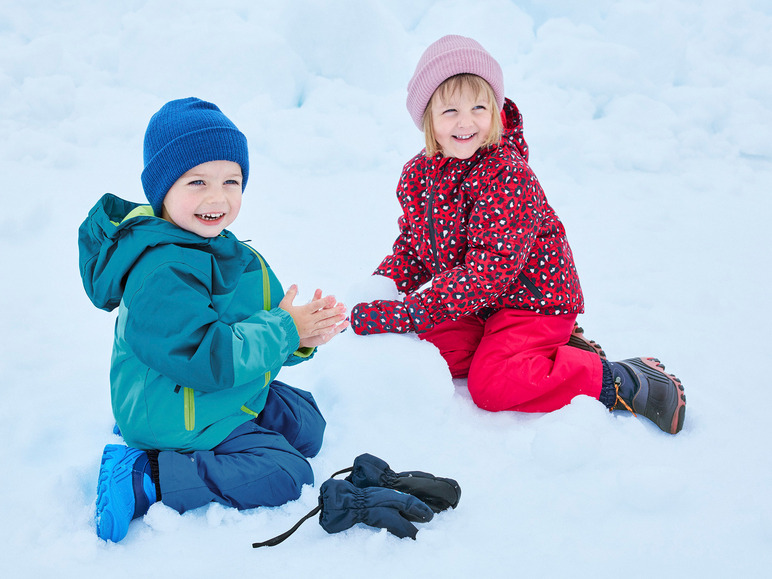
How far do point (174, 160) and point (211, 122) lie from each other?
4.7 inches

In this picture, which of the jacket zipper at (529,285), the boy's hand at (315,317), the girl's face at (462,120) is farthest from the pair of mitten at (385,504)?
the girl's face at (462,120)

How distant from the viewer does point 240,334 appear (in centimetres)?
139

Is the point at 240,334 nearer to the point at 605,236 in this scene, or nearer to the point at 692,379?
the point at 692,379

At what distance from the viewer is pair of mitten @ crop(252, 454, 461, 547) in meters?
1.30

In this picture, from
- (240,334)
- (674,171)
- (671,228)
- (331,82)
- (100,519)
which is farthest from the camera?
(331,82)

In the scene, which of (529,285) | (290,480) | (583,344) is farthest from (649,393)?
(290,480)

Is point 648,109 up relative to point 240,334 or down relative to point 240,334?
up

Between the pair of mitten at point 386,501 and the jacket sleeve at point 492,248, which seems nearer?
the pair of mitten at point 386,501

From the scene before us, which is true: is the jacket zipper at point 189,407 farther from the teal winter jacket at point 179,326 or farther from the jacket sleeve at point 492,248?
the jacket sleeve at point 492,248

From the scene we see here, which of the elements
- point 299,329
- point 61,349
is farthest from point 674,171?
point 61,349

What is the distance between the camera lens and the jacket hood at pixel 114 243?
4.40ft

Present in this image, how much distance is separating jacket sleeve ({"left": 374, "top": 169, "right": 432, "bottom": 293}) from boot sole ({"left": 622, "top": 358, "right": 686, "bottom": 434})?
782 millimetres

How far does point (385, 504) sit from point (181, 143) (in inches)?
35.5

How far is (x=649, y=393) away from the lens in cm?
181
